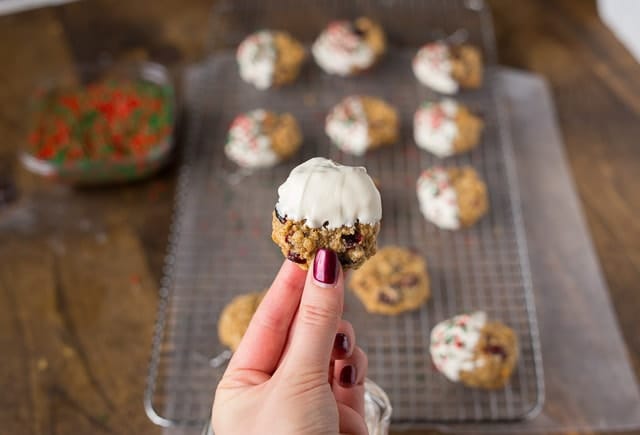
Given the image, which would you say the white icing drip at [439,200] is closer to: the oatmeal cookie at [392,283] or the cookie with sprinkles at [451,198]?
the cookie with sprinkles at [451,198]

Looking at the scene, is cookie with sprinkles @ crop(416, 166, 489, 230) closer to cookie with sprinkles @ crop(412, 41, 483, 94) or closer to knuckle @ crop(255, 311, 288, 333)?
cookie with sprinkles @ crop(412, 41, 483, 94)

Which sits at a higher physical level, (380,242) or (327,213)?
(327,213)

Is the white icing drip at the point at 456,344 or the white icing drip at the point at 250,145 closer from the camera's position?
the white icing drip at the point at 456,344

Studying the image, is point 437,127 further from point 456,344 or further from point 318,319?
point 318,319

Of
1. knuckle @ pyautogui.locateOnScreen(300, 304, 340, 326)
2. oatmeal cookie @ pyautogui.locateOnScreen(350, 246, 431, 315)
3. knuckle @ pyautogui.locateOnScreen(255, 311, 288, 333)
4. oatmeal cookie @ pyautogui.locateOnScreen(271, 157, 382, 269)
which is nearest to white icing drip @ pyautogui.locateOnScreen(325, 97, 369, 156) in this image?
oatmeal cookie @ pyautogui.locateOnScreen(350, 246, 431, 315)

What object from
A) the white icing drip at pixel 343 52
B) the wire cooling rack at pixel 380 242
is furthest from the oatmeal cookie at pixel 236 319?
the white icing drip at pixel 343 52

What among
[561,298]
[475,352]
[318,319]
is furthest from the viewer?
[561,298]

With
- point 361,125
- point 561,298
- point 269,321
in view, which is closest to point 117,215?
point 361,125
